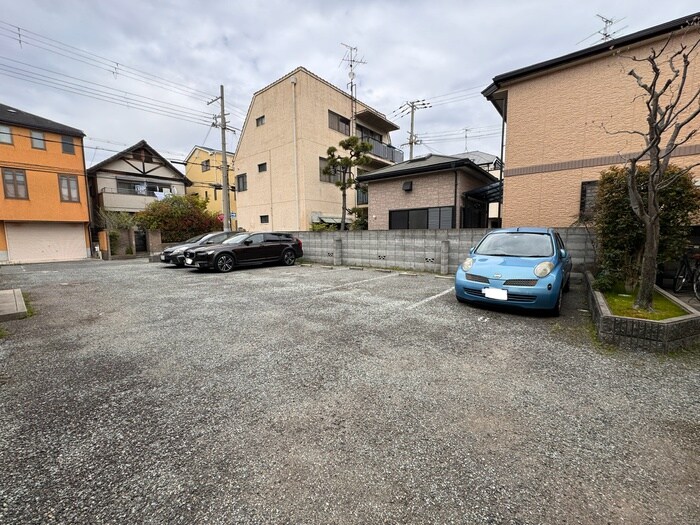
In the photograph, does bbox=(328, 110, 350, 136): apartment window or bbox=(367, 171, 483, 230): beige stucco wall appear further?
bbox=(328, 110, 350, 136): apartment window

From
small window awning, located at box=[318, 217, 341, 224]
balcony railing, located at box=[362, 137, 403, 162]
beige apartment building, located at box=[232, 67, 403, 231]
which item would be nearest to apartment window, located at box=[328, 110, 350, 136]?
beige apartment building, located at box=[232, 67, 403, 231]

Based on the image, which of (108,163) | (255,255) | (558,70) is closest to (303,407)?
(255,255)

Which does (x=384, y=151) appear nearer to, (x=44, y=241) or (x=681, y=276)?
(x=681, y=276)

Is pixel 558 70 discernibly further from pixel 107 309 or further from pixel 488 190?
pixel 107 309

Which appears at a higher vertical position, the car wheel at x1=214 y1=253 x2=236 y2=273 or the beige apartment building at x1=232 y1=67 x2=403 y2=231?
the beige apartment building at x1=232 y1=67 x2=403 y2=231

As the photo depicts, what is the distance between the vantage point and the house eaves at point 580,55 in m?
7.26

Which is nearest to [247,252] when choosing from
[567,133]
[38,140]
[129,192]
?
[567,133]

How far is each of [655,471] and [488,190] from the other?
1244cm

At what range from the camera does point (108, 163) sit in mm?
21609

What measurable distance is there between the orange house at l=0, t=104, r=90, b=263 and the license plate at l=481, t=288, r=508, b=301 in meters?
23.8

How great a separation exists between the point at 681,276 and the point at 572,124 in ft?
17.2

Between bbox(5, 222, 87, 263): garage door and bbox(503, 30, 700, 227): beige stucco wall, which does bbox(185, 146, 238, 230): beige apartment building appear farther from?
bbox(503, 30, 700, 227): beige stucco wall

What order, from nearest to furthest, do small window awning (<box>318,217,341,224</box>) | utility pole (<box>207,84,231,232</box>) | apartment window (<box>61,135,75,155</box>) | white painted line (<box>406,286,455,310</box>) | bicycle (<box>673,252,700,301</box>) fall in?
1. white painted line (<box>406,286,455,310</box>)
2. bicycle (<box>673,252,700,301</box>)
3. utility pole (<box>207,84,231,232</box>)
4. small window awning (<box>318,217,341,224</box>)
5. apartment window (<box>61,135,75,155</box>)

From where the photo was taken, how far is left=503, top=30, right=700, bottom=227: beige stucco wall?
8148 millimetres
